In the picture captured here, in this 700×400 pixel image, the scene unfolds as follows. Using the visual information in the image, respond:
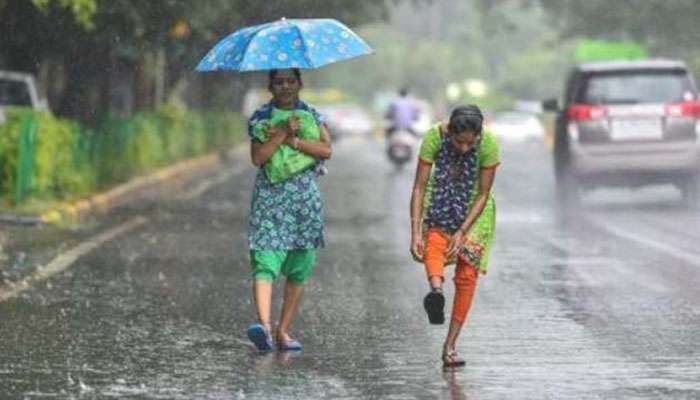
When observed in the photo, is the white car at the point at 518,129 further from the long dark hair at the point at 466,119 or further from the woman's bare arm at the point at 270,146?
the long dark hair at the point at 466,119

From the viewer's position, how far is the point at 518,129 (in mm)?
71875

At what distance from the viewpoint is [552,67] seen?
114 m

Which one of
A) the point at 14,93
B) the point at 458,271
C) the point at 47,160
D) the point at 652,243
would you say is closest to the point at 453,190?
the point at 458,271

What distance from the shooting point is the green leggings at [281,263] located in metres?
10.4

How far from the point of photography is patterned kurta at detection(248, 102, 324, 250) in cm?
1044

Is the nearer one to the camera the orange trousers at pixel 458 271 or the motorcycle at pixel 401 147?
the orange trousers at pixel 458 271

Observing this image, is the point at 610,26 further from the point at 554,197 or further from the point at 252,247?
the point at 252,247

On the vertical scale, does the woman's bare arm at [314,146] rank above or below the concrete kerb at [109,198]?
above

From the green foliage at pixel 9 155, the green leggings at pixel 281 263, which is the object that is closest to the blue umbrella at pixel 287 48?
the green leggings at pixel 281 263

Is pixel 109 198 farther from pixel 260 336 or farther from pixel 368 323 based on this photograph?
pixel 260 336

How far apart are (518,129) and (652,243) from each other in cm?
5398

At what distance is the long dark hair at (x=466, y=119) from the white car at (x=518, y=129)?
60802mm

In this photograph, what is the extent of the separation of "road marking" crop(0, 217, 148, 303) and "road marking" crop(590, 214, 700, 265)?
5173 millimetres

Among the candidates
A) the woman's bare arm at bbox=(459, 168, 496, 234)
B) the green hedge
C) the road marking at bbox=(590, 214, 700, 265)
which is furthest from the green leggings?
the green hedge
